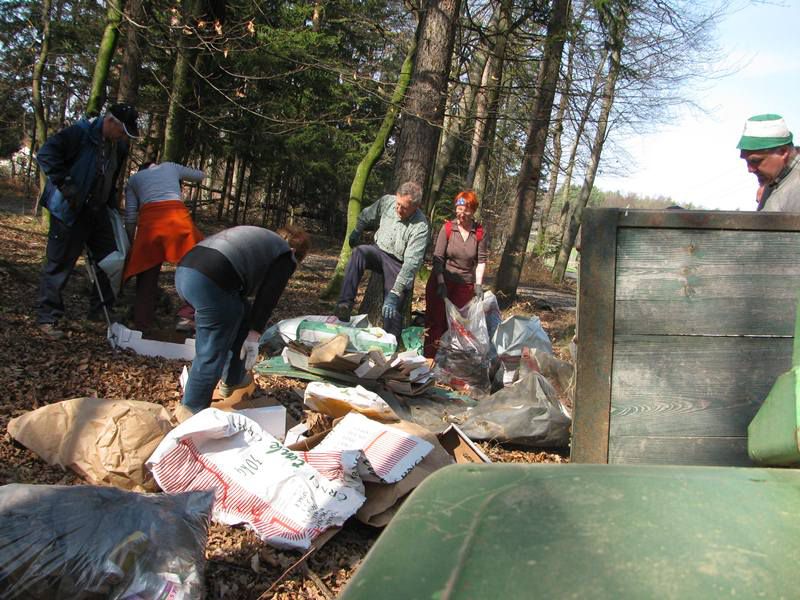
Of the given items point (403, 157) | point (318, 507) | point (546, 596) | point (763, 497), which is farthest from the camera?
point (403, 157)

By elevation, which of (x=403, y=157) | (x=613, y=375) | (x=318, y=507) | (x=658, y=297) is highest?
(x=403, y=157)

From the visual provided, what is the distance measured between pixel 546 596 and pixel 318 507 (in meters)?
2.42

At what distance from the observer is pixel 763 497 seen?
40.5 inches

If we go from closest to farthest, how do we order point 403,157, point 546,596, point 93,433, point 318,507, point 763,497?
point 546,596 < point 763,497 < point 318,507 < point 93,433 < point 403,157

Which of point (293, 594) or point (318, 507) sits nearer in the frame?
point (293, 594)

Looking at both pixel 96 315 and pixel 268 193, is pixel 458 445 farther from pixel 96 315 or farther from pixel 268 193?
pixel 268 193

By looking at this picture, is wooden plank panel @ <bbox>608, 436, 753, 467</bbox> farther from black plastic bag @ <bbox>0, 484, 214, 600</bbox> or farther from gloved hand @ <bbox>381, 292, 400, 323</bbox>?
gloved hand @ <bbox>381, 292, 400, 323</bbox>

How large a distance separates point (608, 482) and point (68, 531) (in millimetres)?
1886

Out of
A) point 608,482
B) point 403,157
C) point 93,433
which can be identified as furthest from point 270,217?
point 608,482

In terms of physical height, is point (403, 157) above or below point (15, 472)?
above

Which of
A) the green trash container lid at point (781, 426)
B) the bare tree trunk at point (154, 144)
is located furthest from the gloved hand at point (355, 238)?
the green trash container lid at point (781, 426)

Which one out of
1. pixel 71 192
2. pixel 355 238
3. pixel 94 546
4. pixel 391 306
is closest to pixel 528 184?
pixel 355 238

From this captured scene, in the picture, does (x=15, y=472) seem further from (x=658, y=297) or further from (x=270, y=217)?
(x=270, y=217)

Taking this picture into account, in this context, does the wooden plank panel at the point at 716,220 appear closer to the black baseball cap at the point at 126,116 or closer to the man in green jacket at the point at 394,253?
the man in green jacket at the point at 394,253
